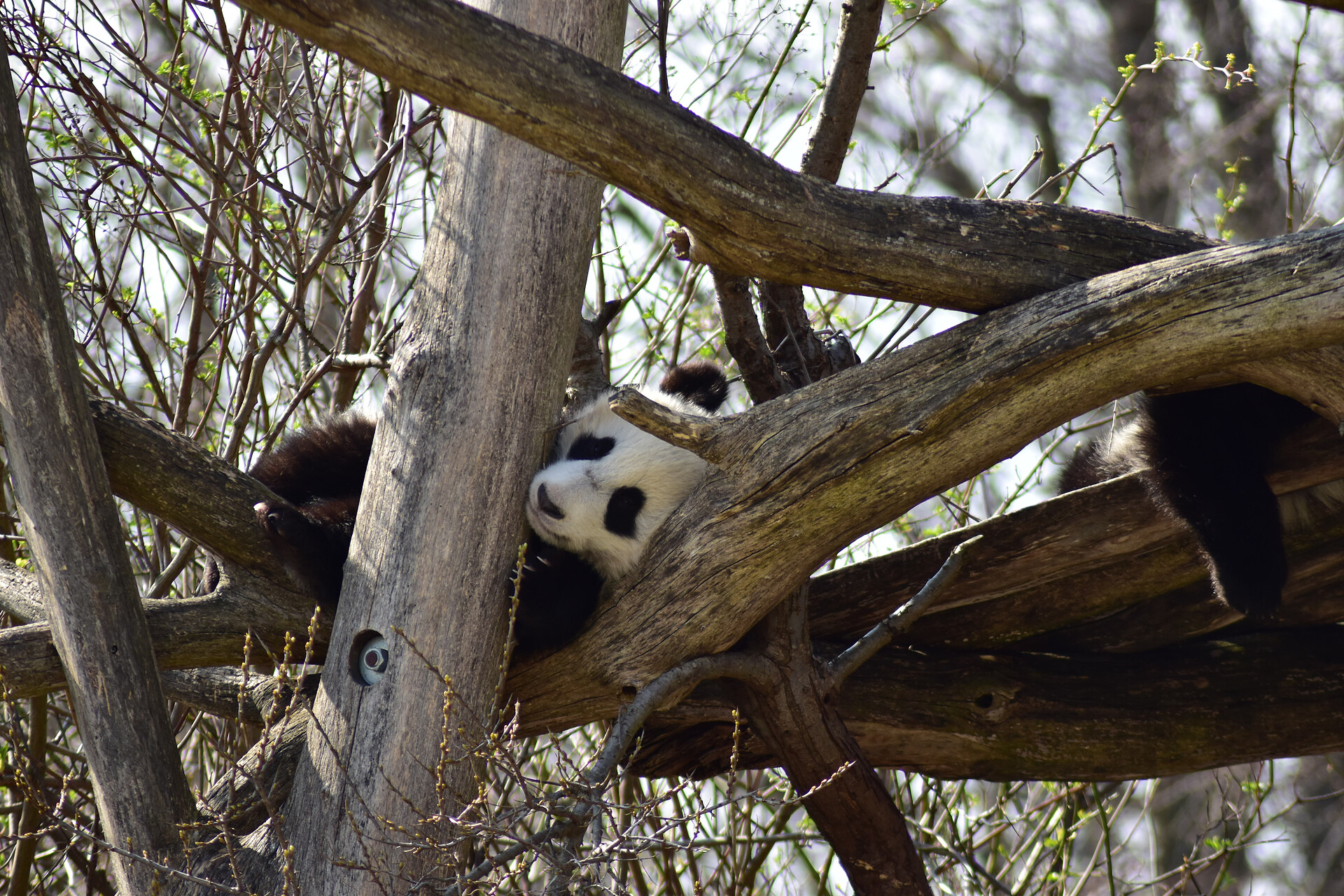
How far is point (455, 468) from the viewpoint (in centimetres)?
267

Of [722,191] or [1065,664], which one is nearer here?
[722,191]

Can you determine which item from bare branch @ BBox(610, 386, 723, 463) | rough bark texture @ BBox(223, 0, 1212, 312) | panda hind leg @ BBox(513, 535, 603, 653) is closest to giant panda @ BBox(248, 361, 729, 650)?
panda hind leg @ BBox(513, 535, 603, 653)

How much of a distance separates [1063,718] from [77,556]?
2.74m

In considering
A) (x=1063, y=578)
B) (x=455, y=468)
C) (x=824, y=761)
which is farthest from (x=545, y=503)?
(x=1063, y=578)

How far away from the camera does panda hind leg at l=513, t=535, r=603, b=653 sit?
9.32ft

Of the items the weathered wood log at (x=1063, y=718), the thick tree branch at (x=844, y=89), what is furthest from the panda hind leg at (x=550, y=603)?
the thick tree branch at (x=844, y=89)

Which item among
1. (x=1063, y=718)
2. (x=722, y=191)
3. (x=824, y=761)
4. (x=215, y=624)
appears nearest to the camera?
(x=722, y=191)

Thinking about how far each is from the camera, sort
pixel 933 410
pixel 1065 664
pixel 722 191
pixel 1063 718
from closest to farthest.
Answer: pixel 722 191 < pixel 933 410 < pixel 1063 718 < pixel 1065 664

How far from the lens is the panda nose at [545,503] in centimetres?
275

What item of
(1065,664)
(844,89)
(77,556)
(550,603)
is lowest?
(1065,664)

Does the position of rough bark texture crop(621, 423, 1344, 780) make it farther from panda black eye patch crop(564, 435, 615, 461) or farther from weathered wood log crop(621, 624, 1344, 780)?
panda black eye patch crop(564, 435, 615, 461)

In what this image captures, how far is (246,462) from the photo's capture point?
4.44 meters

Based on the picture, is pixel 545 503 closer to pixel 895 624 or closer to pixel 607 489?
pixel 607 489

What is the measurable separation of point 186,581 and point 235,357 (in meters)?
1.33
